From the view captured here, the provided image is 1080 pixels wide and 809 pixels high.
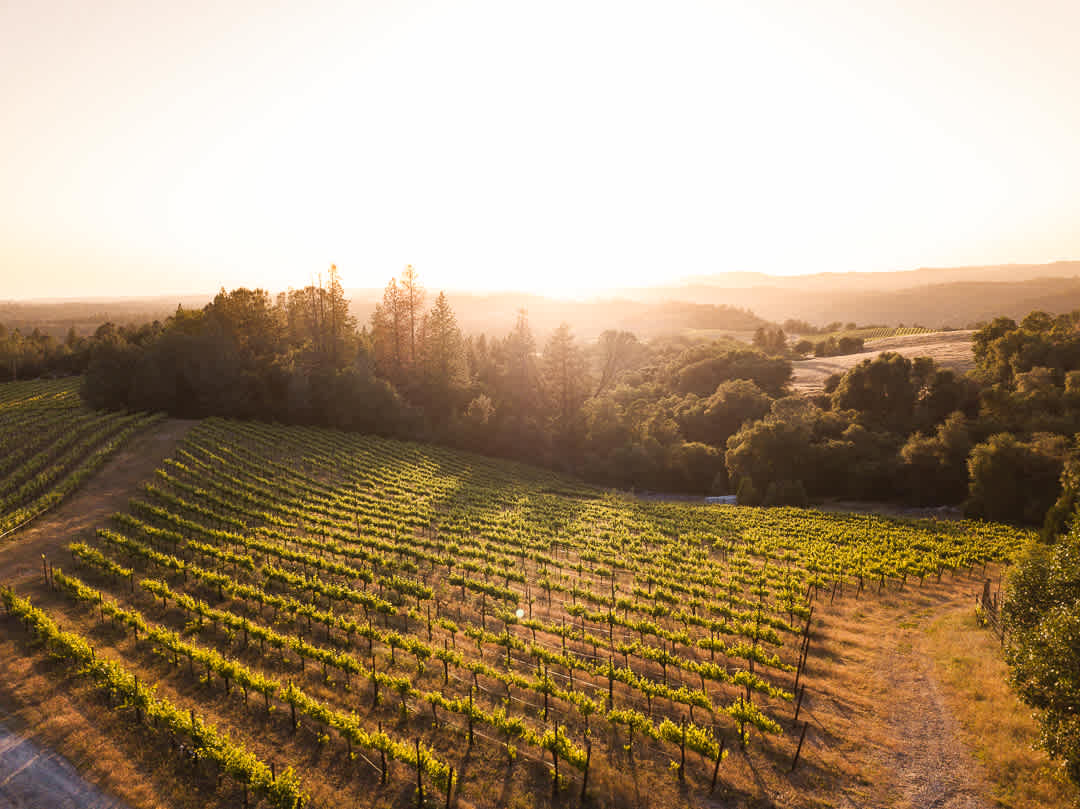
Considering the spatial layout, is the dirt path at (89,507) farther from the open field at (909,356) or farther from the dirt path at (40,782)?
the open field at (909,356)

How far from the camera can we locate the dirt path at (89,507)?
84.4ft

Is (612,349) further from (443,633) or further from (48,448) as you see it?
(48,448)

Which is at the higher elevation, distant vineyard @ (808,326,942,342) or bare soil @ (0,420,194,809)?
distant vineyard @ (808,326,942,342)

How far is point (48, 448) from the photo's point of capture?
136 feet

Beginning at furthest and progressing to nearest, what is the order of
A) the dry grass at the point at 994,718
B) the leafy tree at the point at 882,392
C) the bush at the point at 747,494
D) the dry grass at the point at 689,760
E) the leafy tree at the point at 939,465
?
the leafy tree at the point at 882,392
the bush at the point at 747,494
the leafy tree at the point at 939,465
the dry grass at the point at 994,718
the dry grass at the point at 689,760

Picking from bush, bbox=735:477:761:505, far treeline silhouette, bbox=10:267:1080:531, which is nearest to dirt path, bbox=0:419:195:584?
far treeline silhouette, bbox=10:267:1080:531

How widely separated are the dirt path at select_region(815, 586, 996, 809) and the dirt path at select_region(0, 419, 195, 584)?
3600 centimetres

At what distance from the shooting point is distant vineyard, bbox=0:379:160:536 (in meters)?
32.5

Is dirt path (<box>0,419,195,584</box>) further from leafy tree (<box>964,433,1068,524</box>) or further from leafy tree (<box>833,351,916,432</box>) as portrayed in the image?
leafy tree (<box>833,351,916,432</box>)

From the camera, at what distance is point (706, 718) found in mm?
18766

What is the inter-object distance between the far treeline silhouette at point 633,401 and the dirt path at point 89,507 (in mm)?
15280

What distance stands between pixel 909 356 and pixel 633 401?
50097 millimetres

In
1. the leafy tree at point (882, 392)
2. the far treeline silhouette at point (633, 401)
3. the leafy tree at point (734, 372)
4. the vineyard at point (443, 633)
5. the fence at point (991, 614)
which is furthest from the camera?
the leafy tree at point (734, 372)

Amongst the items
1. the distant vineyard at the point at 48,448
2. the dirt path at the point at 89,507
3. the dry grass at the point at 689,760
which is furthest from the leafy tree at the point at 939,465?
the distant vineyard at the point at 48,448
